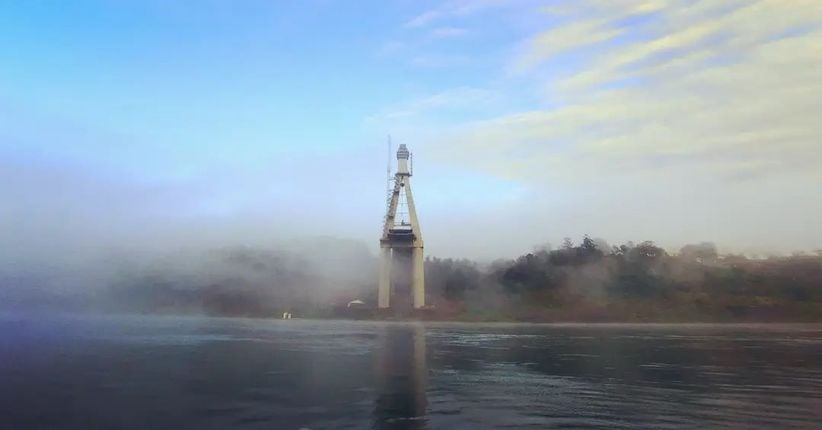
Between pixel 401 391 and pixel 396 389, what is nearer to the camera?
pixel 401 391

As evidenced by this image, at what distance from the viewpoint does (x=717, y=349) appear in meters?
85.4

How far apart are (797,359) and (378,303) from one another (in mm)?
123354

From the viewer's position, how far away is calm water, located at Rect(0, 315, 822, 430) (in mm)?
31625

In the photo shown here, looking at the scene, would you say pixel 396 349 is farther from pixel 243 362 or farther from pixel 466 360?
pixel 243 362

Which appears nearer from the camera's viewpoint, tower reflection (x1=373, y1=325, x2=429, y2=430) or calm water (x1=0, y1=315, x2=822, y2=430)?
tower reflection (x1=373, y1=325, x2=429, y2=430)

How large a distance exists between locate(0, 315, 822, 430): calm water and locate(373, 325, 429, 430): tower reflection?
11 centimetres

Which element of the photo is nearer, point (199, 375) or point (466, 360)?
point (199, 375)

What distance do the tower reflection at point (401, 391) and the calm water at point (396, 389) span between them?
11 centimetres

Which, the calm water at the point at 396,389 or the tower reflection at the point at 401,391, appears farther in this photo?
the calm water at the point at 396,389

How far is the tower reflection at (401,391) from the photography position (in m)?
31.0

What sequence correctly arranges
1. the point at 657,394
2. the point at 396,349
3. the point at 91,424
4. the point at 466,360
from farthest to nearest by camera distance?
1. the point at 396,349
2. the point at 466,360
3. the point at 657,394
4. the point at 91,424

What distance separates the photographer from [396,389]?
138 ft

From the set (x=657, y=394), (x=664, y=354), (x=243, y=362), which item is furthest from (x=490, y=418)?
(x=664, y=354)

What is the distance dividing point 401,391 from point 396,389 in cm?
97
